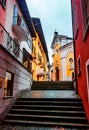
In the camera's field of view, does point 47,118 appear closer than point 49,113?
Yes

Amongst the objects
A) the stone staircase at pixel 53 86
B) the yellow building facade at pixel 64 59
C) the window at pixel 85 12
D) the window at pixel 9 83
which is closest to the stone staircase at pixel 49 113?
the window at pixel 9 83

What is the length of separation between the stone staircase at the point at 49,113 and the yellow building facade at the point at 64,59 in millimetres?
19323

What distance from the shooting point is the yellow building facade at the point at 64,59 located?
27.6 m

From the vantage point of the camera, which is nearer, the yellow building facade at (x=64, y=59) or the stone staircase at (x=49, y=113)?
the stone staircase at (x=49, y=113)

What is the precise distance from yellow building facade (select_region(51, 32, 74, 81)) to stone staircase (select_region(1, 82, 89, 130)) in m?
19.3

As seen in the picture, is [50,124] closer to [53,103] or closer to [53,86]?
[53,103]

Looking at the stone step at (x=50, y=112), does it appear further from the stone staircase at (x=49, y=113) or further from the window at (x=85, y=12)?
the window at (x=85, y=12)

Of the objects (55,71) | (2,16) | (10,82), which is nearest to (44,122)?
(10,82)

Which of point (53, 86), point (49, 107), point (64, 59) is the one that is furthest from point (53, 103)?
point (64, 59)

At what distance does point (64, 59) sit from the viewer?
29.0 m

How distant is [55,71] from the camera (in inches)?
1292

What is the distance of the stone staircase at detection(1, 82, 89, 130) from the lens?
6.13m

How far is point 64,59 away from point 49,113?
73.9 ft

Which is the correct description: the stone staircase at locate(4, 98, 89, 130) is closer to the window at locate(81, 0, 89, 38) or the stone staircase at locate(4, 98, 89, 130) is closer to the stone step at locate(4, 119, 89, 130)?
the stone step at locate(4, 119, 89, 130)
